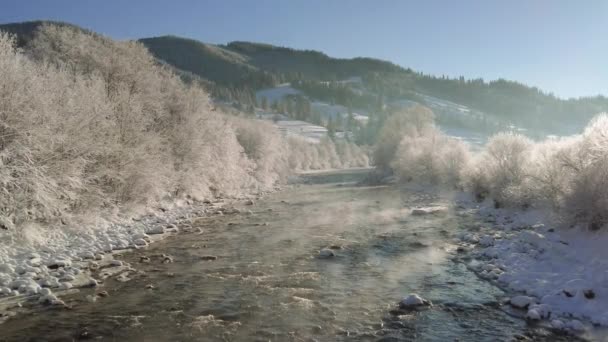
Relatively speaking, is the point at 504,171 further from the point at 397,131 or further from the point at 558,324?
the point at 397,131

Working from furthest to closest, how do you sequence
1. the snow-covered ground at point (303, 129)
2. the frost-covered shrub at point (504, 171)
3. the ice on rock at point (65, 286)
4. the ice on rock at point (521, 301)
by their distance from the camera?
1. the snow-covered ground at point (303, 129)
2. the frost-covered shrub at point (504, 171)
3. the ice on rock at point (65, 286)
4. the ice on rock at point (521, 301)

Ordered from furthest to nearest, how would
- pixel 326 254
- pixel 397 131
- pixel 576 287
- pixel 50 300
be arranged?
1. pixel 397 131
2. pixel 326 254
3. pixel 50 300
4. pixel 576 287

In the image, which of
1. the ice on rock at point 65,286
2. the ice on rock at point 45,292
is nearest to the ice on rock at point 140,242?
the ice on rock at point 65,286

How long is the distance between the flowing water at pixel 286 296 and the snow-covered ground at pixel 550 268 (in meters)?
Result: 0.90

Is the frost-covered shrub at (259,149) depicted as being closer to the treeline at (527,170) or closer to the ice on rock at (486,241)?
the treeline at (527,170)

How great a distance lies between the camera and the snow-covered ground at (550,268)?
10984 millimetres

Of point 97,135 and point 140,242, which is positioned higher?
point 97,135

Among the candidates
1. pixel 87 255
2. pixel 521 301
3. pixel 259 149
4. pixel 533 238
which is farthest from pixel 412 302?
pixel 259 149

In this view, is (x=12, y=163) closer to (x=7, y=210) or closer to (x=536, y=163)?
(x=7, y=210)

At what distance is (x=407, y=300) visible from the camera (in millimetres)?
12219

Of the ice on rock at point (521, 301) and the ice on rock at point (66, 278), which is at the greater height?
the ice on rock at point (521, 301)

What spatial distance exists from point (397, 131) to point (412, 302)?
6616 cm

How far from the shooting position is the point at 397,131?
75625 millimetres

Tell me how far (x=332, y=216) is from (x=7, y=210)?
2085 centimetres
